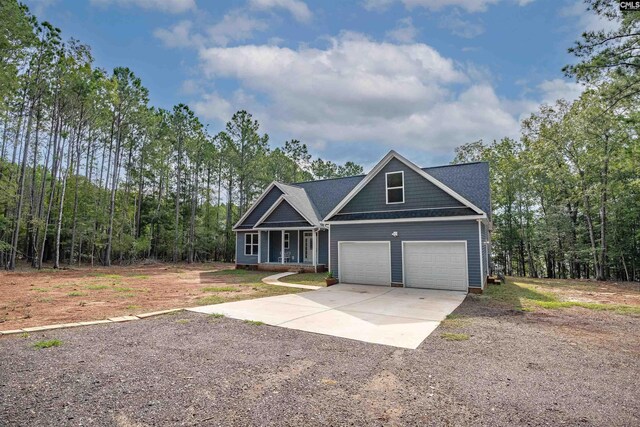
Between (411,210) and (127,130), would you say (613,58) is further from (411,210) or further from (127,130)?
(127,130)

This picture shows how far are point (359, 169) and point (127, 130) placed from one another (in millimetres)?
34366

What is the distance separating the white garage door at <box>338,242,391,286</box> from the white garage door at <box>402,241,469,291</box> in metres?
0.85

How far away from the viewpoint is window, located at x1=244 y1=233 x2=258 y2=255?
23234 millimetres

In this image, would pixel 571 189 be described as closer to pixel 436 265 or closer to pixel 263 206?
pixel 436 265

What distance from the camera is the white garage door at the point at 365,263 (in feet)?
44.4

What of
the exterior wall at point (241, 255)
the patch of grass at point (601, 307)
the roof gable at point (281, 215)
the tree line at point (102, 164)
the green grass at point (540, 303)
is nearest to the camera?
the patch of grass at point (601, 307)

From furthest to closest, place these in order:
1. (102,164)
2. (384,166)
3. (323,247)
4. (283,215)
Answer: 1. (102,164)
2. (283,215)
3. (323,247)
4. (384,166)

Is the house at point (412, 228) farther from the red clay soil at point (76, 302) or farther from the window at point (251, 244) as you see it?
the window at point (251, 244)

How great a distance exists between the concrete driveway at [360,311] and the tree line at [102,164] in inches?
587

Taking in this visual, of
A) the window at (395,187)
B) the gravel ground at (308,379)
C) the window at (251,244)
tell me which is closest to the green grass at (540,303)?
the gravel ground at (308,379)

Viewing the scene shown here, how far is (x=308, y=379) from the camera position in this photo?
421 cm

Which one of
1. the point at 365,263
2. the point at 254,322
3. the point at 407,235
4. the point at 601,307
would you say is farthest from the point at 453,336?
the point at 365,263

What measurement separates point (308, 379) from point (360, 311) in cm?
463

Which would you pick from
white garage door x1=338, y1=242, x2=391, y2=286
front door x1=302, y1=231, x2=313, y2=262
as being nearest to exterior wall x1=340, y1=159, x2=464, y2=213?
white garage door x1=338, y1=242, x2=391, y2=286
